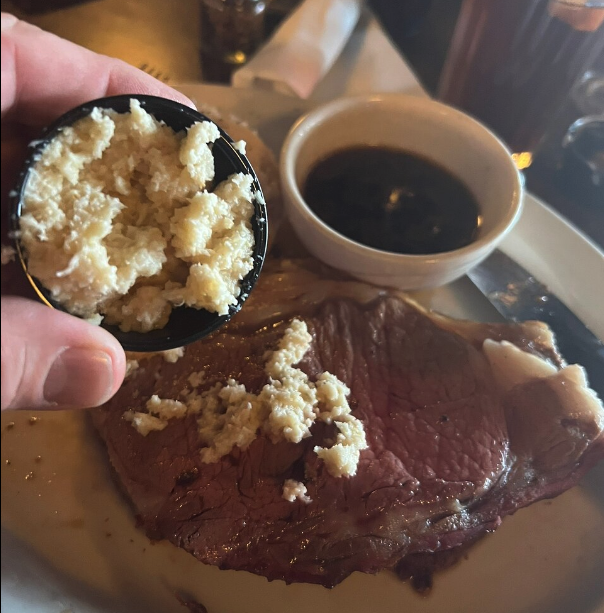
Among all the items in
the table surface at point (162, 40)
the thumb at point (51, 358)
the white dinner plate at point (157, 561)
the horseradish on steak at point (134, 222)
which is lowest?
the white dinner plate at point (157, 561)

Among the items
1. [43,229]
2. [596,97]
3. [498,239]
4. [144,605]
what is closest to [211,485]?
[144,605]

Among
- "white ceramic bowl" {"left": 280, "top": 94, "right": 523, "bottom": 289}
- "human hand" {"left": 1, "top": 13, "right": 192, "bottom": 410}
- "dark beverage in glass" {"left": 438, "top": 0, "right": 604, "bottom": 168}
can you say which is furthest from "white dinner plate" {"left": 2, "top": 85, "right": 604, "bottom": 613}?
"dark beverage in glass" {"left": 438, "top": 0, "right": 604, "bottom": 168}

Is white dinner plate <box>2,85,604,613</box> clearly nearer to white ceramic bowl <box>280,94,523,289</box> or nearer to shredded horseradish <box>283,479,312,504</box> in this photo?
shredded horseradish <box>283,479,312,504</box>

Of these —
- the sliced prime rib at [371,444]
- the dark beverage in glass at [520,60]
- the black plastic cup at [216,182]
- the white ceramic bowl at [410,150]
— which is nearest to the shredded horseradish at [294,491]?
the sliced prime rib at [371,444]

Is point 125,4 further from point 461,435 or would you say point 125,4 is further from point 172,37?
point 461,435

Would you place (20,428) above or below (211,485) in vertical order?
below

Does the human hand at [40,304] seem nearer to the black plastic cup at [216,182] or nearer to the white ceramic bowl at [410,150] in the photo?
the black plastic cup at [216,182]
